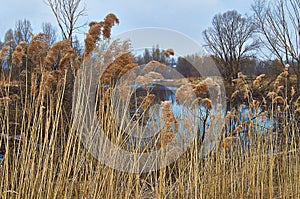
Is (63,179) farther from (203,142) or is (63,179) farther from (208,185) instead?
(203,142)

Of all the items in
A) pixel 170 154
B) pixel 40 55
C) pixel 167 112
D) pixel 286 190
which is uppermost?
pixel 40 55

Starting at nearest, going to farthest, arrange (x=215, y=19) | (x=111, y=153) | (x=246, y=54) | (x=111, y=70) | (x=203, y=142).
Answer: (x=111, y=70) < (x=111, y=153) < (x=203, y=142) < (x=246, y=54) < (x=215, y=19)

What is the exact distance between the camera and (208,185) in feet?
5.76

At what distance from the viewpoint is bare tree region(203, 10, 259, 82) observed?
11953 millimetres

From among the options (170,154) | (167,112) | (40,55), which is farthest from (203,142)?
(40,55)

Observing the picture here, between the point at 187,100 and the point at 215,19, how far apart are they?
1254 centimetres

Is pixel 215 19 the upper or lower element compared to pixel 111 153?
upper

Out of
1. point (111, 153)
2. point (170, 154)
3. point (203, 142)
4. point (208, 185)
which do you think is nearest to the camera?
point (111, 153)

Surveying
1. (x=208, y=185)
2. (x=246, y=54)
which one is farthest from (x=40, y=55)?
(x=246, y=54)

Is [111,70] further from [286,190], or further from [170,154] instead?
[286,190]

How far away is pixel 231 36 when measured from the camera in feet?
41.4

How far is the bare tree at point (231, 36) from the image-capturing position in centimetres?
1195

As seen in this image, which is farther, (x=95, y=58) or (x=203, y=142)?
(x=203, y=142)

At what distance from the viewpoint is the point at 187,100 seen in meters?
1.49
